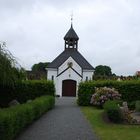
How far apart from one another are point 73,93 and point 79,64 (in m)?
6.11

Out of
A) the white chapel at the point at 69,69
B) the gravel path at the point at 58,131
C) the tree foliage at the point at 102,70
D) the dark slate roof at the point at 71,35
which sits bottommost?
→ the gravel path at the point at 58,131

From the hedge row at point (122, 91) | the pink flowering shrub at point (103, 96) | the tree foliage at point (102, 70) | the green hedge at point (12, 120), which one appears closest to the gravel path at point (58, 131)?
the green hedge at point (12, 120)

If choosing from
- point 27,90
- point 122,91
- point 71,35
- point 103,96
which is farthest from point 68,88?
point 103,96

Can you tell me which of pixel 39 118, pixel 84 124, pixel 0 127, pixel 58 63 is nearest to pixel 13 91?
pixel 39 118

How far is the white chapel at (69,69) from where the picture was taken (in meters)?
65.6

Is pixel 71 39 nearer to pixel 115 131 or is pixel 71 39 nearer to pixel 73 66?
pixel 73 66

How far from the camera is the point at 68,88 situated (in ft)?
215

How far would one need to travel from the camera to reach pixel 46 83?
1405 inches

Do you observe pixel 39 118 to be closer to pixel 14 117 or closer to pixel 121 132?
pixel 121 132

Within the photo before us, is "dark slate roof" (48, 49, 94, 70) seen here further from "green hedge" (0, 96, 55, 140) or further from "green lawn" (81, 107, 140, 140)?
"green hedge" (0, 96, 55, 140)

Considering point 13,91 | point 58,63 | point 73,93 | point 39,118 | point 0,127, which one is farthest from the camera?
point 58,63

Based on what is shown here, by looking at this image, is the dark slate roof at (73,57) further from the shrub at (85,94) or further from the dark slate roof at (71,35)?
the shrub at (85,94)

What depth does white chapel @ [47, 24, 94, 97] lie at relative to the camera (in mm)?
65562

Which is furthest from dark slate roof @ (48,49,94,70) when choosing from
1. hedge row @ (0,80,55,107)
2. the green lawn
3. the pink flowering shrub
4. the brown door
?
the green lawn
